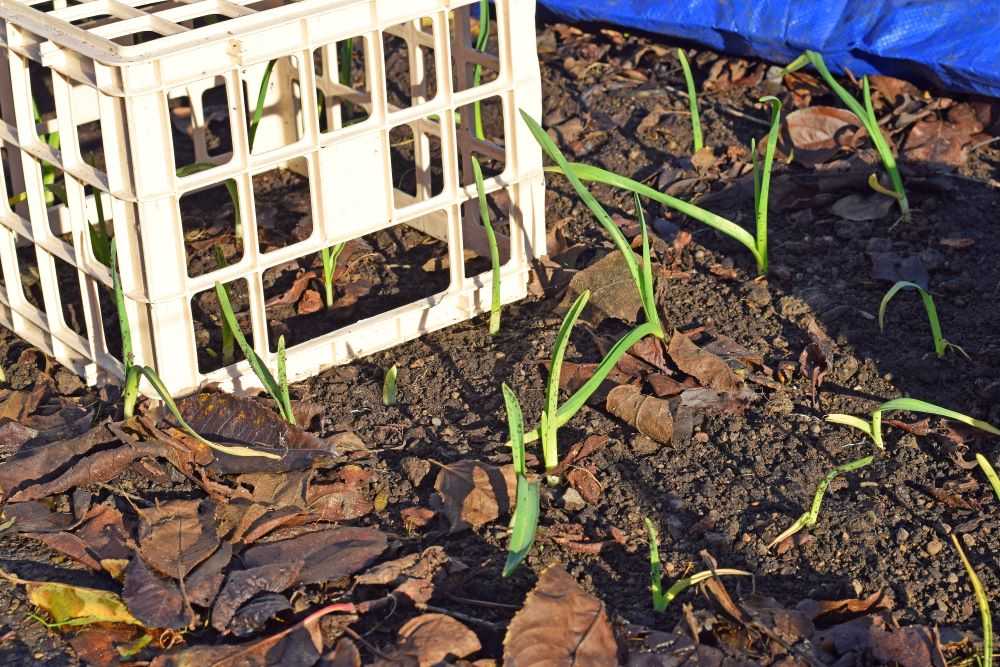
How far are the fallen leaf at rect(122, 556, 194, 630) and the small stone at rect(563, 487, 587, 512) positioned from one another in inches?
24.3

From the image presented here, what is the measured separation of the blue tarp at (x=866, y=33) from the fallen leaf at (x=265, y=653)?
2284 millimetres

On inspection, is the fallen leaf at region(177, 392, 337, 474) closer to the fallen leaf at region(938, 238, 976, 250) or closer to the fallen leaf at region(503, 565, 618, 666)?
the fallen leaf at region(503, 565, 618, 666)

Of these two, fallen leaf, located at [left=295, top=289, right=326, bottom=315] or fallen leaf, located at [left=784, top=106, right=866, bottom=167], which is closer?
fallen leaf, located at [left=295, top=289, right=326, bottom=315]

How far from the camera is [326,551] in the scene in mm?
2156

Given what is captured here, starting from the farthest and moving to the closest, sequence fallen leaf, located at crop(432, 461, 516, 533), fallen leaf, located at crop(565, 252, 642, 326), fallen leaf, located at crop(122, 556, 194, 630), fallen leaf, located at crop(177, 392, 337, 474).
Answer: fallen leaf, located at crop(565, 252, 642, 326) < fallen leaf, located at crop(177, 392, 337, 474) < fallen leaf, located at crop(432, 461, 516, 533) < fallen leaf, located at crop(122, 556, 194, 630)

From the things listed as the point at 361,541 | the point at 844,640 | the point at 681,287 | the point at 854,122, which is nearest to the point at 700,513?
the point at 844,640

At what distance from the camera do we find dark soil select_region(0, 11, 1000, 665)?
2133 mm

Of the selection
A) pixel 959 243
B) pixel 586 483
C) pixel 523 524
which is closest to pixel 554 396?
pixel 586 483

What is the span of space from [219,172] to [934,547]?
129 cm

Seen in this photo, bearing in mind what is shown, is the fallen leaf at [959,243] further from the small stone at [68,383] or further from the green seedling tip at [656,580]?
the small stone at [68,383]

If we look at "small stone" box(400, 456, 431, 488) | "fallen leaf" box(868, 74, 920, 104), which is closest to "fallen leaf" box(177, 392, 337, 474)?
"small stone" box(400, 456, 431, 488)

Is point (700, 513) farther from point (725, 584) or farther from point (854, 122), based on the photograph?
point (854, 122)

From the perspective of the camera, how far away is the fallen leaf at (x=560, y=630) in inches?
74.5

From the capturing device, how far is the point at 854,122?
3.48m
